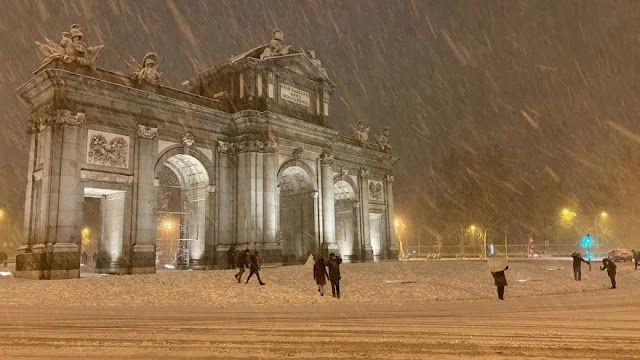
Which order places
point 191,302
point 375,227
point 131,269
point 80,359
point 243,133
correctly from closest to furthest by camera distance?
point 80,359, point 191,302, point 131,269, point 243,133, point 375,227

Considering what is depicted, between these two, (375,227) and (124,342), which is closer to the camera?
(124,342)

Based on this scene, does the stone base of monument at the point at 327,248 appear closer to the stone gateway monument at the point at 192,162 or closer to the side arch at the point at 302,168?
→ the stone gateway monument at the point at 192,162

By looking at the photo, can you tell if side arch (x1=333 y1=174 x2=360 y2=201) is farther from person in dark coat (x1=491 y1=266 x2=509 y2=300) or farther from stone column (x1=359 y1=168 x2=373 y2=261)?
person in dark coat (x1=491 y1=266 x2=509 y2=300)

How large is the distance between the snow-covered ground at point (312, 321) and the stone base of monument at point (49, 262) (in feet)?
13.8

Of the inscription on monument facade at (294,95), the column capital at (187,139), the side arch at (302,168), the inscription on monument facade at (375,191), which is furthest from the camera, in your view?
the inscription on monument facade at (375,191)

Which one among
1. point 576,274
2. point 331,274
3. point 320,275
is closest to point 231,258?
point 320,275

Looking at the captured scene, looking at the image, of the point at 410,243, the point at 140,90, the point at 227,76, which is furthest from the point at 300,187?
the point at 410,243

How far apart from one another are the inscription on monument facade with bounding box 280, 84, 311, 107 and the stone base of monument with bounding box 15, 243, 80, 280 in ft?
53.9

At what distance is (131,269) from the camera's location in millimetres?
24688

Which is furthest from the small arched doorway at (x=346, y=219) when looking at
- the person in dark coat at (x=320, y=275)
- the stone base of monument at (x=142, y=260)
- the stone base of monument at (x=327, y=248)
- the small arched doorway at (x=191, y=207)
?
the person in dark coat at (x=320, y=275)

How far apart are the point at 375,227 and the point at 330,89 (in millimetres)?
13638

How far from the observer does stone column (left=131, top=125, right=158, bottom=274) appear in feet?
82.3

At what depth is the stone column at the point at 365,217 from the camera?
38688 mm

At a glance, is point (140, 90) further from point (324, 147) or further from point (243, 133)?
point (324, 147)
